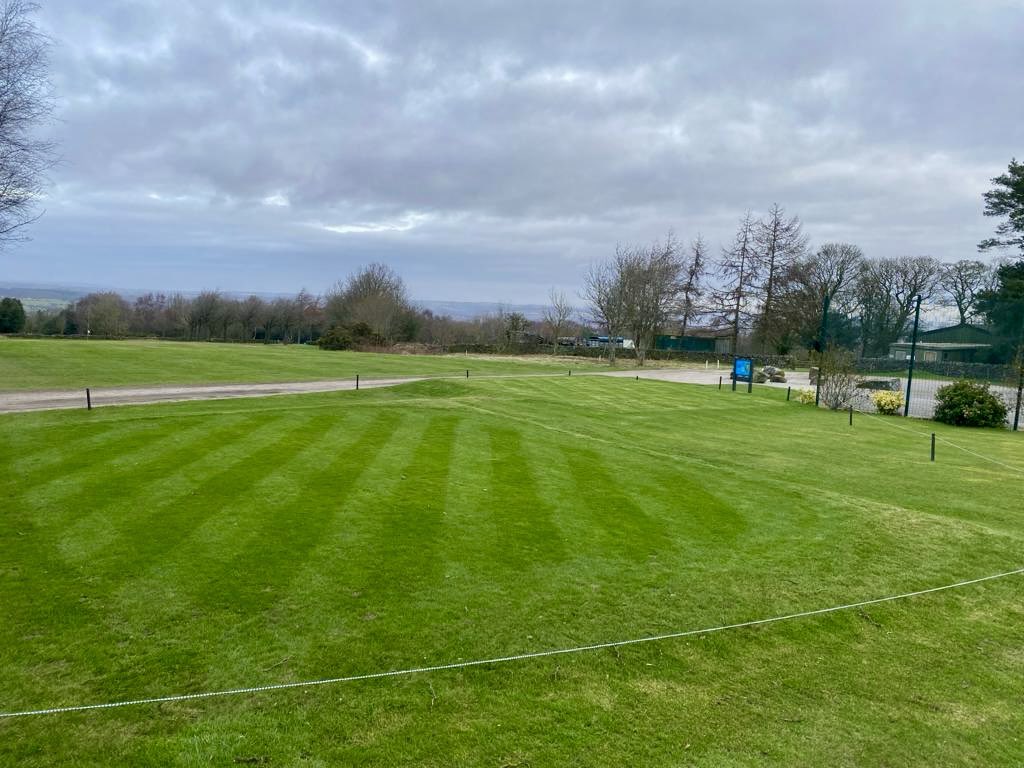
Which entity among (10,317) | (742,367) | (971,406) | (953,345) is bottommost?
(971,406)

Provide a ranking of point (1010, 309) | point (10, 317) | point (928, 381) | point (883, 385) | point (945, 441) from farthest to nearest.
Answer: point (10, 317) < point (928, 381) < point (1010, 309) < point (883, 385) < point (945, 441)

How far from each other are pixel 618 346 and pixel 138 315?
192ft

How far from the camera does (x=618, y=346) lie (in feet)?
241

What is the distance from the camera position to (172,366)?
33.7 meters

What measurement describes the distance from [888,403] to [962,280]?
172ft

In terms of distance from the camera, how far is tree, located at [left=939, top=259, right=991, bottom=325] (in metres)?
64.0

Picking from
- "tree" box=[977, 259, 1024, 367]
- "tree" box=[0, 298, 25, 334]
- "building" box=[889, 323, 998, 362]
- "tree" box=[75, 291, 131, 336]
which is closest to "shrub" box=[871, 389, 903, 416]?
"tree" box=[977, 259, 1024, 367]

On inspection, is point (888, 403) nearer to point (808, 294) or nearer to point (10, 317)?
point (808, 294)

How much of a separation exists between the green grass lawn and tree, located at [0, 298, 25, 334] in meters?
60.9

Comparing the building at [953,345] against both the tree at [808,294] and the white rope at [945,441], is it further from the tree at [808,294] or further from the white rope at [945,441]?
the white rope at [945,441]

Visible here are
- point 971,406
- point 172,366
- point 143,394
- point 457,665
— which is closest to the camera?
point 457,665

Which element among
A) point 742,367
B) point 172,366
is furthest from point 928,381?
point 172,366

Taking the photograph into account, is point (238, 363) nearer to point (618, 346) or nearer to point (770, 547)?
point (770, 547)

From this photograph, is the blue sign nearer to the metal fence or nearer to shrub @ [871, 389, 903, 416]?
the metal fence
